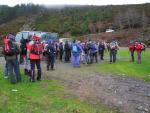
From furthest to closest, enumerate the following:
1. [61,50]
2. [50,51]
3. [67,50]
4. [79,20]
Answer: [79,20], [61,50], [67,50], [50,51]

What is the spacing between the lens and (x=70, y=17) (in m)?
146

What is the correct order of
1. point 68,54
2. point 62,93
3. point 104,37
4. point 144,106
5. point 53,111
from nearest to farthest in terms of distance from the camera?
point 53,111, point 144,106, point 62,93, point 68,54, point 104,37

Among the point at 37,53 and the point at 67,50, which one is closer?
the point at 37,53

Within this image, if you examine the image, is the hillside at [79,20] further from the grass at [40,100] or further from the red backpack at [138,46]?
the grass at [40,100]

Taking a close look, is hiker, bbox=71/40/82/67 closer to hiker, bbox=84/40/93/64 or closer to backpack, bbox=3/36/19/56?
hiker, bbox=84/40/93/64

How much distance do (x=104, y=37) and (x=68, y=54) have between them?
6273 centimetres

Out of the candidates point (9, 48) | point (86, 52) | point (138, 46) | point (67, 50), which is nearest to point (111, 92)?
point (9, 48)

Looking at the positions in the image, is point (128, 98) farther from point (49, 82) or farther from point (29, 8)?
point (29, 8)

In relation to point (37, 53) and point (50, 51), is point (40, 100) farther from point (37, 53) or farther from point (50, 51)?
point (50, 51)

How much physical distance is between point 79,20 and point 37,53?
12151 centimetres

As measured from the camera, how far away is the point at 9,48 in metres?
17.0

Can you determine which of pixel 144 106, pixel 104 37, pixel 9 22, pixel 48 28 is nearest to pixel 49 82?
pixel 144 106

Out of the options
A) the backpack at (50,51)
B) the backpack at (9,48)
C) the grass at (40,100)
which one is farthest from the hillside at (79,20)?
the grass at (40,100)

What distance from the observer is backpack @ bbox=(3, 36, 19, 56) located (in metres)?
17.0
